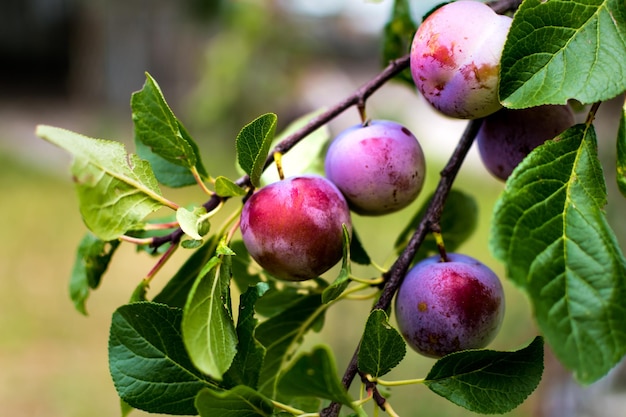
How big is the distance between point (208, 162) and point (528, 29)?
4.93 metres

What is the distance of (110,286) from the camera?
3.48 meters

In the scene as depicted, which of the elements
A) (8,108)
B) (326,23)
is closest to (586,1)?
(326,23)

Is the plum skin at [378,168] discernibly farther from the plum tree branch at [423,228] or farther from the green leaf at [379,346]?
the green leaf at [379,346]

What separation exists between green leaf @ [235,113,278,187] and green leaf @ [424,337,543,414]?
0.68 feet

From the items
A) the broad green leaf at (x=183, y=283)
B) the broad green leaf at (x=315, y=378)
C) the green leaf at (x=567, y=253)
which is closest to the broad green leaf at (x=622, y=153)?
the green leaf at (x=567, y=253)

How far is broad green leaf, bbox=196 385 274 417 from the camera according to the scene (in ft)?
1.53

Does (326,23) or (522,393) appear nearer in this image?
(522,393)

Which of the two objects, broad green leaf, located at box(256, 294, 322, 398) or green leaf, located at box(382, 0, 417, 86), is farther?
green leaf, located at box(382, 0, 417, 86)

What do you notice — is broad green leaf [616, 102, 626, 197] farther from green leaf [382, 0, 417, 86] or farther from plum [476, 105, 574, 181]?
green leaf [382, 0, 417, 86]

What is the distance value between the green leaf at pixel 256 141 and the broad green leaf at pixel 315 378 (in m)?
0.18

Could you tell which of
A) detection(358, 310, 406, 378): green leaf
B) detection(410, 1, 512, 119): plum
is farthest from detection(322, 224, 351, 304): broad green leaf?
detection(410, 1, 512, 119): plum

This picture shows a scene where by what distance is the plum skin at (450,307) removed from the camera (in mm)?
561

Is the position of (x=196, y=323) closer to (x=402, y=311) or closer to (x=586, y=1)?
(x=402, y=311)


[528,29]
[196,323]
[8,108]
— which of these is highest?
[528,29]
